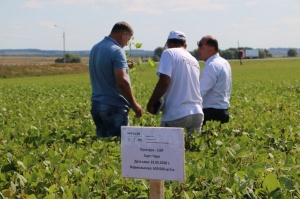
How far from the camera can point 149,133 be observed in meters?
2.86

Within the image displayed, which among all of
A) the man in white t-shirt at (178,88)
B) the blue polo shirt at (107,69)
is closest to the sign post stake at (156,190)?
the man in white t-shirt at (178,88)

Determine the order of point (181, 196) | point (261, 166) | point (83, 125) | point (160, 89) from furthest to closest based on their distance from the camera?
point (83, 125), point (160, 89), point (261, 166), point (181, 196)

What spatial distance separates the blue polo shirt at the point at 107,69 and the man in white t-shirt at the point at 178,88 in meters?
0.58

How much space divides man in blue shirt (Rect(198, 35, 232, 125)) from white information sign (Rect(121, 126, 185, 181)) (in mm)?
3211

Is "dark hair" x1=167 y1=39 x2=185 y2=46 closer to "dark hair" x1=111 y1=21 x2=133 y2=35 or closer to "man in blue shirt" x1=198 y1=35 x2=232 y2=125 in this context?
"dark hair" x1=111 y1=21 x2=133 y2=35

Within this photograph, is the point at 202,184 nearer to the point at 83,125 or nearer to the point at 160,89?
the point at 160,89

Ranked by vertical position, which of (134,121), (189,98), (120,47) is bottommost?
(134,121)

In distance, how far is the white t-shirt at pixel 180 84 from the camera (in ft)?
16.4

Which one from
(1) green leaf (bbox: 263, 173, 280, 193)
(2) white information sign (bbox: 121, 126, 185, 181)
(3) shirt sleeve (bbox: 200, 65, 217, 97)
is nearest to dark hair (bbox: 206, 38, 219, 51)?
(3) shirt sleeve (bbox: 200, 65, 217, 97)

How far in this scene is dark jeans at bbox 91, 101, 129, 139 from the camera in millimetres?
5602

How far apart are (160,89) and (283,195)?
2309mm

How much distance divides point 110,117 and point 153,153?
2794mm

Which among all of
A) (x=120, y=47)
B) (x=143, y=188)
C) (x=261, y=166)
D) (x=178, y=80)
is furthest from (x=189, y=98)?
(x=143, y=188)

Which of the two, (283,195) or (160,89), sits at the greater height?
(160,89)
